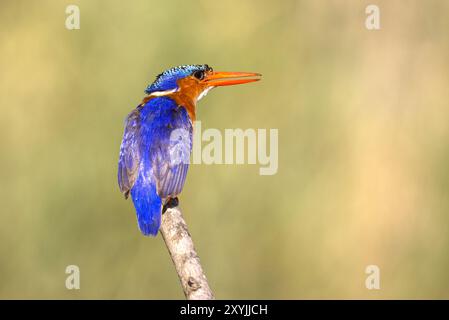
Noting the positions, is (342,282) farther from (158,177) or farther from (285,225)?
(158,177)

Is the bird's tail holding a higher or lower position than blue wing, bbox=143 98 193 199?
lower

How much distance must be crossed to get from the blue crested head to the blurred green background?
31 centimetres

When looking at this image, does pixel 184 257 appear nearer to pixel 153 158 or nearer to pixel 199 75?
pixel 153 158

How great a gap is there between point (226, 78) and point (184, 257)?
169 centimetres

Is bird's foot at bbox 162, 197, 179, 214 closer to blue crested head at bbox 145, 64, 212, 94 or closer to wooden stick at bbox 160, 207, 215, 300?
wooden stick at bbox 160, 207, 215, 300

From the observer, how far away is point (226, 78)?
4680mm

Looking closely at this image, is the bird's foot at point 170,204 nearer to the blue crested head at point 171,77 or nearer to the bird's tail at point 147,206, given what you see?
the bird's tail at point 147,206

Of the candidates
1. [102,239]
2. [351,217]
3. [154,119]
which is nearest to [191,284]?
[154,119]

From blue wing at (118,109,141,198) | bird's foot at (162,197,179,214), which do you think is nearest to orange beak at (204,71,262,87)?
blue wing at (118,109,141,198)

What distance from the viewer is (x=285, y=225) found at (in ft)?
16.0

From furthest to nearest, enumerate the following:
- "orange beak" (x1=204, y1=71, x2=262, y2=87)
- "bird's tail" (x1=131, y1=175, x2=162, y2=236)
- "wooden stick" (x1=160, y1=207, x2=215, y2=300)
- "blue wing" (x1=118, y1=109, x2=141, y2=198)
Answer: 1. "orange beak" (x1=204, y1=71, x2=262, y2=87)
2. "blue wing" (x1=118, y1=109, x2=141, y2=198)
3. "bird's tail" (x1=131, y1=175, x2=162, y2=236)
4. "wooden stick" (x1=160, y1=207, x2=215, y2=300)

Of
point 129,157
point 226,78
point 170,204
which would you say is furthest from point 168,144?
point 226,78

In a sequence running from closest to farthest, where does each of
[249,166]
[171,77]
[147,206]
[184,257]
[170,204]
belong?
[184,257], [147,206], [170,204], [171,77], [249,166]

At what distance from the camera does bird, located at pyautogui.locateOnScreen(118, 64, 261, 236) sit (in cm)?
381
